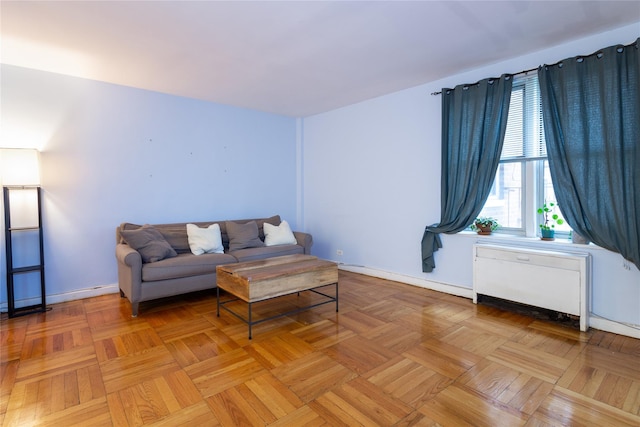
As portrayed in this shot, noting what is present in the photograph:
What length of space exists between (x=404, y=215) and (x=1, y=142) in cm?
436

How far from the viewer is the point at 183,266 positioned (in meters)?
3.38

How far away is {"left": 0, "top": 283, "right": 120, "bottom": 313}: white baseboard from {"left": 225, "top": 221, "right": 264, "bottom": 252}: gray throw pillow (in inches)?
55.4

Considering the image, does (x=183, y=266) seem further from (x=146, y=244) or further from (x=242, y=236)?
(x=242, y=236)

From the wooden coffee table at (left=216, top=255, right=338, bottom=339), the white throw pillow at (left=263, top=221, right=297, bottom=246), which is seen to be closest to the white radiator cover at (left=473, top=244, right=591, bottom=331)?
the wooden coffee table at (left=216, top=255, right=338, bottom=339)

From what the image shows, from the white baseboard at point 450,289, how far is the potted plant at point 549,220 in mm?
731

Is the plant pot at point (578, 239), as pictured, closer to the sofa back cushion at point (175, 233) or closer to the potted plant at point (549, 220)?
the potted plant at point (549, 220)

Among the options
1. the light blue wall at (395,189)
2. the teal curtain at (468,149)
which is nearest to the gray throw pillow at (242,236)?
the light blue wall at (395,189)

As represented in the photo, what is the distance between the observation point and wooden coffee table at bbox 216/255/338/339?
2645 mm

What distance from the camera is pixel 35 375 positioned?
2086 millimetres

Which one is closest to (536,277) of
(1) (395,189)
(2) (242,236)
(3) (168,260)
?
(1) (395,189)

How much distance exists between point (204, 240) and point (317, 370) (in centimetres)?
230

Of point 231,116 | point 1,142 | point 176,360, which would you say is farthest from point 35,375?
point 231,116

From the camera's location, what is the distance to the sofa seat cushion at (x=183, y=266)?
3.18m

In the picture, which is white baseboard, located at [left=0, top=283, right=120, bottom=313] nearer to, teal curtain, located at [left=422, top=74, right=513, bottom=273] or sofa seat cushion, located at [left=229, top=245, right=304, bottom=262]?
sofa seat cushion, located at [left=229, top=245, right=304, bottom=262]
